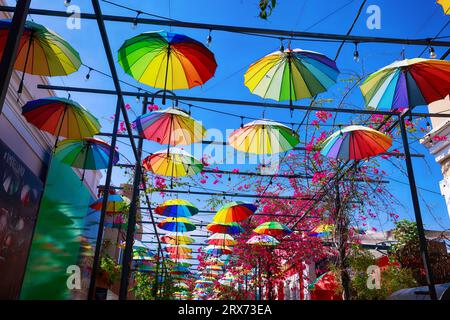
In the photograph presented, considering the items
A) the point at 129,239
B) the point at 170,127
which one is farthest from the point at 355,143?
the point at 129,239

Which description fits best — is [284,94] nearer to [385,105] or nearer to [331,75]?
[331,75]

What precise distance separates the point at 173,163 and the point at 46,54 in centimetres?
432

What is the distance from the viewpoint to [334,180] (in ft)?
32.0

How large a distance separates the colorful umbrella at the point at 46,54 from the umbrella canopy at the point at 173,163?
3.41 metres

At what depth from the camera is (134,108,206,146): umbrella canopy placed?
684 centimetres

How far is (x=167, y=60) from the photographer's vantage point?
221 inches

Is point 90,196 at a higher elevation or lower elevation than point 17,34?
higher

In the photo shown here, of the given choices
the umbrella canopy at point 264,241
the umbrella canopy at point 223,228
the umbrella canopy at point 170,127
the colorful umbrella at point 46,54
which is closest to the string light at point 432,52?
the umbrella canopy at point 170,127

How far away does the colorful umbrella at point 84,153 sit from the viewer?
8.90m

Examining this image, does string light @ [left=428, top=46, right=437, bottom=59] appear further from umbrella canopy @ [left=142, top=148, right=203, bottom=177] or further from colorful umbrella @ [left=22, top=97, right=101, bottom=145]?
colorful umbrella @ [left=22, top=97, right=101, bottom=145]
